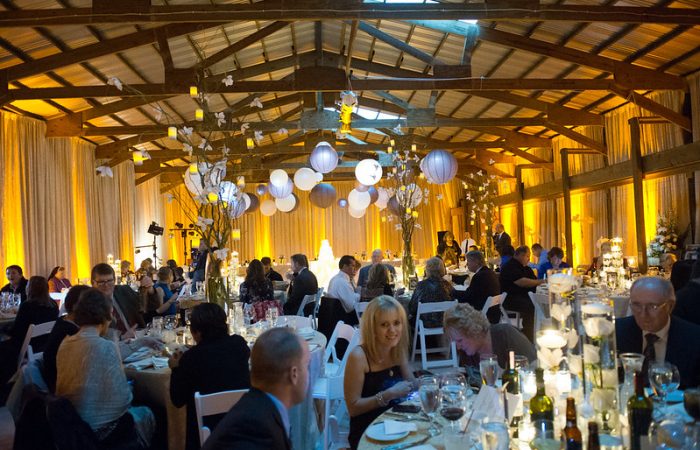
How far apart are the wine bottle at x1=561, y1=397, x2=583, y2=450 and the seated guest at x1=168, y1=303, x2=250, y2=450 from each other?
6.13ft

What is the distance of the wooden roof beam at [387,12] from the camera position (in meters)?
6.03

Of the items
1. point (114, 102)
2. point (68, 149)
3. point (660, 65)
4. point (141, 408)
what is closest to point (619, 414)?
point (141, 408)

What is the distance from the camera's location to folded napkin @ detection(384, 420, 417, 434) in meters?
2.21

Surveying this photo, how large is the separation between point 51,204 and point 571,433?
11691mm

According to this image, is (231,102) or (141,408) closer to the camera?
(141,408)

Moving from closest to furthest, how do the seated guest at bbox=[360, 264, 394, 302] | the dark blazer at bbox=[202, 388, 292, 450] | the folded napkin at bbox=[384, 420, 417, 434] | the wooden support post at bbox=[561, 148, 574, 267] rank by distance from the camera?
the dark blazer at bbox=[202, 388, 292, 450], the folded napkin at bbox=[384, 420, 417, 434], the seated guest at bbox=[360, 264, 394, 302], the wooden support post at bbox=[561, 148, 574, 267]

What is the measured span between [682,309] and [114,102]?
1012 centimetres

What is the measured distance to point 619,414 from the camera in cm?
189

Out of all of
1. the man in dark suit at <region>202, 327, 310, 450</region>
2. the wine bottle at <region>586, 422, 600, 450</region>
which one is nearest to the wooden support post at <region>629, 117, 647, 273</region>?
the wine bottle at <region>586, 422, 600, 450</region>

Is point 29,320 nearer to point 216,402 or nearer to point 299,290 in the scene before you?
point 299,290

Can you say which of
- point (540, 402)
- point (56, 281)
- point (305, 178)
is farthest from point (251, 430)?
point (56, 281)

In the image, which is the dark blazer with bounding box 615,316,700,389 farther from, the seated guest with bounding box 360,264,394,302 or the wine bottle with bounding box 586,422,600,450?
the seated guest with bounding box 360,264,394,302

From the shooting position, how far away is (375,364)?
305 cm

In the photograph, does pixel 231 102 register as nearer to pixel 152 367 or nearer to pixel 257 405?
pixel 152 367
